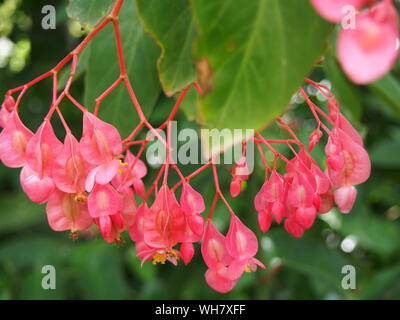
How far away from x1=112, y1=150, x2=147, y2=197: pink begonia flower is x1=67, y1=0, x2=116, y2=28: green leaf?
20 cm

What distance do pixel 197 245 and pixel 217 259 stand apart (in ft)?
2.73

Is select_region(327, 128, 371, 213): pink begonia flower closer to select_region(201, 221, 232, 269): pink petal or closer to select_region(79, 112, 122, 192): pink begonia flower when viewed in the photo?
select_region(201, 221, 232, 269): pink petal

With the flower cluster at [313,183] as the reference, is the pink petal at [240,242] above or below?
below

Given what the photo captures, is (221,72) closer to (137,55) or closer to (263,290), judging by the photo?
(137,55)

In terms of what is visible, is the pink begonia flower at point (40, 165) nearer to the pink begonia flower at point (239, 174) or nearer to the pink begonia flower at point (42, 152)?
the pink begonia flower at point (42, 152)

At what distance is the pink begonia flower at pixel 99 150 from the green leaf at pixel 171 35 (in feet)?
0.29

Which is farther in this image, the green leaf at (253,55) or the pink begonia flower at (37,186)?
the pink begonia flower at (37,186)

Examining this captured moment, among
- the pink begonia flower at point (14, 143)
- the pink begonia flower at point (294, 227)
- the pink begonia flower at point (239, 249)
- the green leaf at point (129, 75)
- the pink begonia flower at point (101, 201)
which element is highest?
the green leaf at point (129, 75)

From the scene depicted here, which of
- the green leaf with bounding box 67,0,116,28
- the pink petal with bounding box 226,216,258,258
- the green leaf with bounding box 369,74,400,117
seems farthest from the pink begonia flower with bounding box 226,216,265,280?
the green leaf with bounding box 369,74,400,117

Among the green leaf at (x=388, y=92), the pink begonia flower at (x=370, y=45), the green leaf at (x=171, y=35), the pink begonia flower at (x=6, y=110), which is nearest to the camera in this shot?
the pink begonia flower at (x=370, y=45)

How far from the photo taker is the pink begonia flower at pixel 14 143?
28.0 inches

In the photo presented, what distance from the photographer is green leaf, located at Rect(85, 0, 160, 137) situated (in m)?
0.89

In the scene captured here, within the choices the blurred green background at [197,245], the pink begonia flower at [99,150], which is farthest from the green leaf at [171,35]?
the blurred green background at [197,245]

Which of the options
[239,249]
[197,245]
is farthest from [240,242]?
[197,245]
